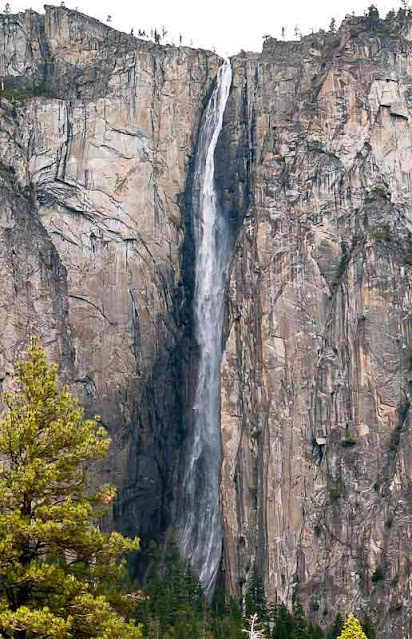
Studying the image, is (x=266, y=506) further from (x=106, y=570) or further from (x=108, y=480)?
(x=106, y=570)

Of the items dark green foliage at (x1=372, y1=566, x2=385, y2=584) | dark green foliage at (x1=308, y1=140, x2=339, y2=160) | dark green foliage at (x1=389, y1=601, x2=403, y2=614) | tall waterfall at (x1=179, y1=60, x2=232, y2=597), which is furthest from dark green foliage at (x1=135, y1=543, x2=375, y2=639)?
dark green foliage at (x1=308, y1=140, x2=339, y2=160)

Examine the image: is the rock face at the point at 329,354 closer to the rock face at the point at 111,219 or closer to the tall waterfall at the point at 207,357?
the tall waterfall at the point at 207,357

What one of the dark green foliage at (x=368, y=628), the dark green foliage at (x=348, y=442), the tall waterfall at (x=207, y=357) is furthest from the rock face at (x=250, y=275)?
the dark green foliage at (x=368, y=628)

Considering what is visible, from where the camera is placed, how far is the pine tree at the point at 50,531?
2439 cm

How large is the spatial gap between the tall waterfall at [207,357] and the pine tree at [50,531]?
5170cm

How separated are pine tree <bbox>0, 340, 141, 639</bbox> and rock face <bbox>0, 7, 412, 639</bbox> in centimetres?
4292

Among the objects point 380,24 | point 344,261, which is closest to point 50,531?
point 344,261

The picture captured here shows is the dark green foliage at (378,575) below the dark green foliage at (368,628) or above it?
above

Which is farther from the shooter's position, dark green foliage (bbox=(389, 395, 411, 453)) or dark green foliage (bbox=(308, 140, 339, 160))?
dark green foliage (bbox=(308, 140, 339, 160))

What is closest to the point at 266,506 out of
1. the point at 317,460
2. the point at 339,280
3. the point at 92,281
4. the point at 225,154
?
the point at 317,460

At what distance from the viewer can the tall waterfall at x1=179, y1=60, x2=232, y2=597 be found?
81.0 m

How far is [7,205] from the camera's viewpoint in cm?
7912

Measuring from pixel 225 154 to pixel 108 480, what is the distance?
27244mm

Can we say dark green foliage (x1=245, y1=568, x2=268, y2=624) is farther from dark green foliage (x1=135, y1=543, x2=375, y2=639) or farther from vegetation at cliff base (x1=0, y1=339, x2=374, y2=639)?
vegetation at cliff base (x1=0, y1=339, x2=374, y2=639)
